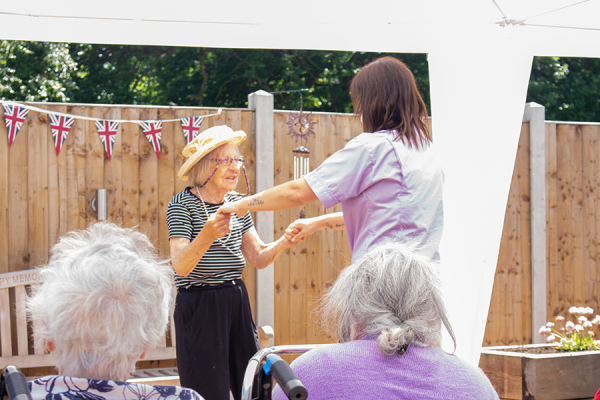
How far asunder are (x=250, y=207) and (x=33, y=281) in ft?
7.25

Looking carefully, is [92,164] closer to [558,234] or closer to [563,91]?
[558,234]

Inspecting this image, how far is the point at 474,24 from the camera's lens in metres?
2.09

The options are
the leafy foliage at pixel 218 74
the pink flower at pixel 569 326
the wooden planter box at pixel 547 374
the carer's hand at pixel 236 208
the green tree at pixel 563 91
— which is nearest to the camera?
the carer's hand at pixel 236 208

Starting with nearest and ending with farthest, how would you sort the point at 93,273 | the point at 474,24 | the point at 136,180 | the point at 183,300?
the point at 93,273
the point at 474,24
the point at 183,300
the point at 136,180

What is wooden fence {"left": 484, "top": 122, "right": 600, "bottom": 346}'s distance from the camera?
456 cm

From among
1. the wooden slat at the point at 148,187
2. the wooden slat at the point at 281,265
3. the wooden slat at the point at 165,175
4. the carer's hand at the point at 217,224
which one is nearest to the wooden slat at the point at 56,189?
the wooden slat at the point at 148,187

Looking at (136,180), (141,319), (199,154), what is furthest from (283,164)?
(141,319)

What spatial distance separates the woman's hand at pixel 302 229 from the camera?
7.23 feet

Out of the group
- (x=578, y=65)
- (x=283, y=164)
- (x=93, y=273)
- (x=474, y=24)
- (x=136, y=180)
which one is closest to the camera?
(x=93, y=273)

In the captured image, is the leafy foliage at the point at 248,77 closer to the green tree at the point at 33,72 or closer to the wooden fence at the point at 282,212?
the green tree at the point at 33,72

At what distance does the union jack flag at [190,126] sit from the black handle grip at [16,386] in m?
3.01

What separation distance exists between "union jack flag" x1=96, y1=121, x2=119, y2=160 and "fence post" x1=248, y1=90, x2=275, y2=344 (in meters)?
0.96

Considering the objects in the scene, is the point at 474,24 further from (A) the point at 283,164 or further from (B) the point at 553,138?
(B) the point at 553,138

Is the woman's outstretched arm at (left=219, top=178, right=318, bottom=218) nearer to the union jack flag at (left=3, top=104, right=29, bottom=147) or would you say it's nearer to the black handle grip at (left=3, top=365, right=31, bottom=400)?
the black handle grip at (left=3, top=365, right=31, bottom=400)
